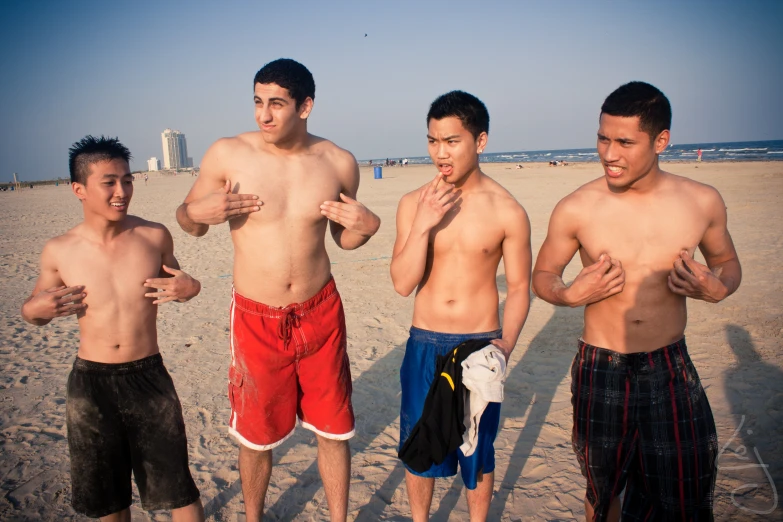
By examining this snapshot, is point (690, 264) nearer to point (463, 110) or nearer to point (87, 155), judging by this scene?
point (463, 110)

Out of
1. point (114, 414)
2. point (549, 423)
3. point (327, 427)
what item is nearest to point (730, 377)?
point (549, 423)

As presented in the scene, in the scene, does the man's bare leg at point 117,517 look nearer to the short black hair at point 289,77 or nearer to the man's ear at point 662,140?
the short black hair at point 289,77

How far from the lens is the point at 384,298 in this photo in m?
8.07

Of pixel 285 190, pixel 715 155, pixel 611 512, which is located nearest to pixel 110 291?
pixel 285 190

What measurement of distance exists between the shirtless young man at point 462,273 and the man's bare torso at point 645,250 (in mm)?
429

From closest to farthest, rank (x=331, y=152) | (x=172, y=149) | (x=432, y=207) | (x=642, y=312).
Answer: (x=642, y=312), (x=432, y=207), (x=331, y=152), (x=172, y=149)

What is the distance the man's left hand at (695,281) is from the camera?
2299 mm

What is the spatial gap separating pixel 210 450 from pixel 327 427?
1.61 meters

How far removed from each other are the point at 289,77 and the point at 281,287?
1.28 metres

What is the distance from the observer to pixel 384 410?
4723mm

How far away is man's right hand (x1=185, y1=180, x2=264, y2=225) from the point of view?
280 centimetres

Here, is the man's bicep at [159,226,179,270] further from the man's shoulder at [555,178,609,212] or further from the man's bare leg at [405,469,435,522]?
the man's shoulder at [555,178,609,212]

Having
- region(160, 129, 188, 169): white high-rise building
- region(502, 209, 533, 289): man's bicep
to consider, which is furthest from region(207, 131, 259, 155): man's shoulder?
region(160, 129, 188, 169): white high-rise building

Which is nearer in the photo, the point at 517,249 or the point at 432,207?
the point at 432,207
